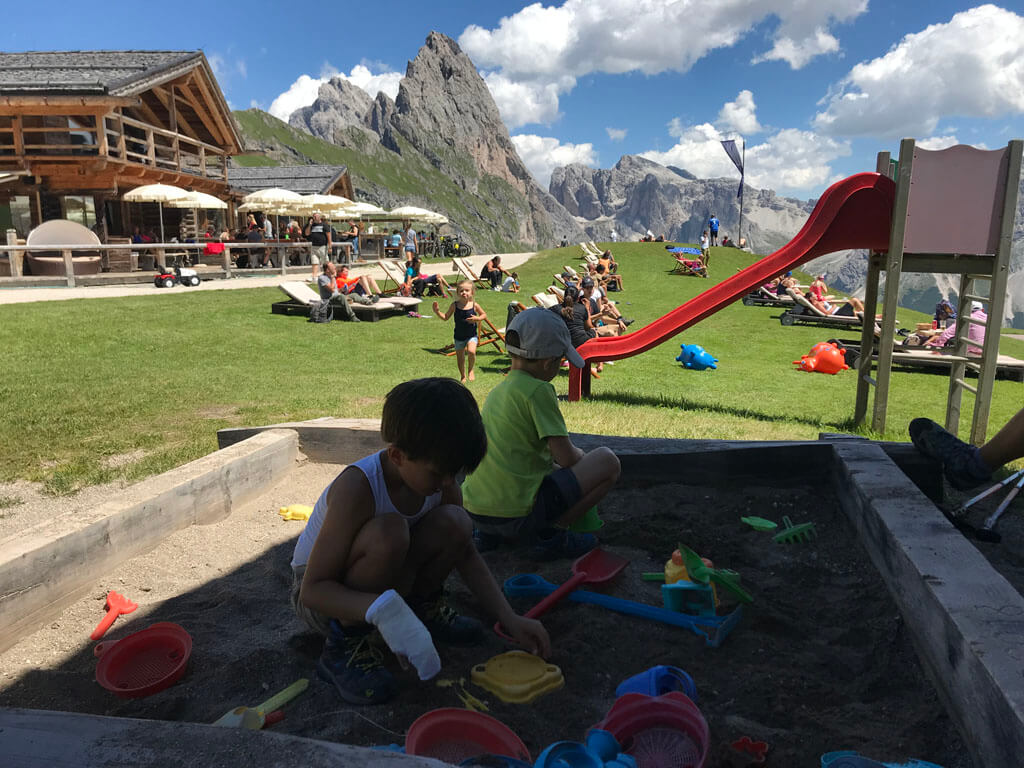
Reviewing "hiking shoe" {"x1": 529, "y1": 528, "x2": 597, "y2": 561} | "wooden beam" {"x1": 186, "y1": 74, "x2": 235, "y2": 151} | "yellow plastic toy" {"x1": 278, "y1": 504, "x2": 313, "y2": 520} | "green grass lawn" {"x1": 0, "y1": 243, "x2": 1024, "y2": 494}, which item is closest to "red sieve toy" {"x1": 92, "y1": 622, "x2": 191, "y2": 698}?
"yellow plastic toy" {"x1": 278, "y1": 504, "x2": 313, "y2": 520}

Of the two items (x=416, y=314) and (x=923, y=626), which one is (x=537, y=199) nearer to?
(x=416, y=314)

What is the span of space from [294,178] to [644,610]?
1405 inches

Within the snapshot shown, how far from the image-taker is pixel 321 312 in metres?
12.5

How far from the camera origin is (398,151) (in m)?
162

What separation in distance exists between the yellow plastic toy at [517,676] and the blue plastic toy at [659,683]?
0.64 feet

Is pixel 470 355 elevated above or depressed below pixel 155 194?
below

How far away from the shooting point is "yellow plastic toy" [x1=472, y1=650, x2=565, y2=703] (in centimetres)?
198

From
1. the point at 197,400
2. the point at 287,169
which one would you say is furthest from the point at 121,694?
the point at 287,169

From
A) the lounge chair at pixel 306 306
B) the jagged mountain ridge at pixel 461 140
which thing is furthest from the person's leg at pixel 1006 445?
the jagged mountain ridge at pixel 461 140

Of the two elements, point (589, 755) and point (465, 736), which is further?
point (465, 736)

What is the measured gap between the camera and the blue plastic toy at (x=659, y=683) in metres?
1.95

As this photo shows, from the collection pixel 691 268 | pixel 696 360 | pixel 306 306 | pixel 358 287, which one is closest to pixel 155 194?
pixel 358 287

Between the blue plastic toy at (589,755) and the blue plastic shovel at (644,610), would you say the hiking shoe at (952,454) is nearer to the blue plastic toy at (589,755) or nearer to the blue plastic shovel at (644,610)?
the blue plastic shovel at (644,610)

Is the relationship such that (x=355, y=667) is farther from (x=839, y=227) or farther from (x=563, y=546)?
(x=839, y=227)
